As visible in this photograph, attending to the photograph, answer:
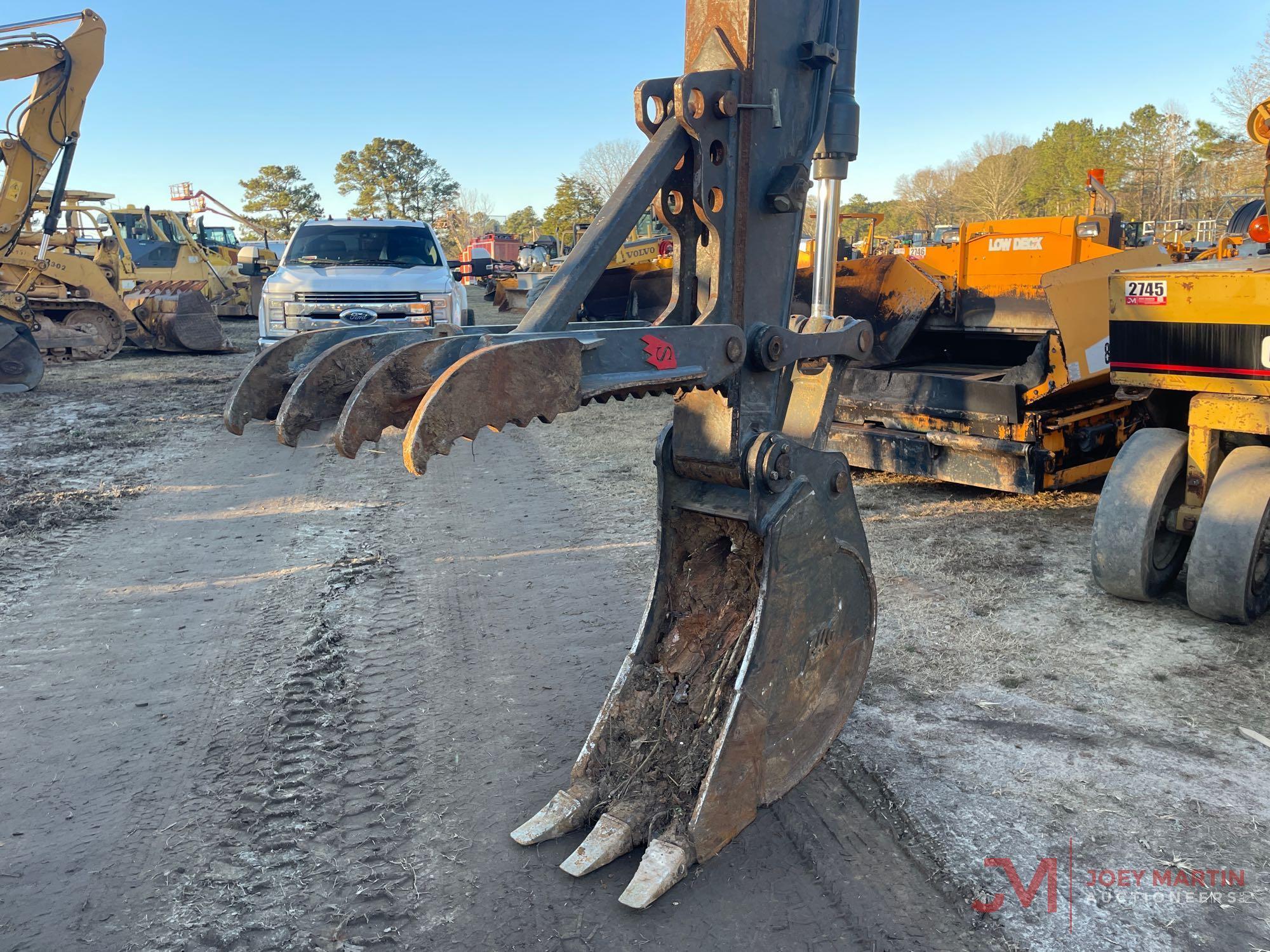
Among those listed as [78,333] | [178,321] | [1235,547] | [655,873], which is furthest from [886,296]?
[178,321]

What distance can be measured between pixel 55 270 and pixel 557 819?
15.3 meters

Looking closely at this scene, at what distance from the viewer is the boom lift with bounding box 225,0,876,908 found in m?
2.52

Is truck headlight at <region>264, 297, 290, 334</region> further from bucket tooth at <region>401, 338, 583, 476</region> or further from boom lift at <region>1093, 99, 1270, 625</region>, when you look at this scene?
bucket tooth at <region>401, 338, 583, 476</region>

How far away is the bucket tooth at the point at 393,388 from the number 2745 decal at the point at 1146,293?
3.92 m

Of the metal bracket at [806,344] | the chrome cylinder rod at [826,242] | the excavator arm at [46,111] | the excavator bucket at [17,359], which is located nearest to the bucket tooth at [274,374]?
the metal bracket at [806,344]

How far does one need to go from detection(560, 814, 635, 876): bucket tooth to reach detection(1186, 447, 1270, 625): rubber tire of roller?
10.8 ft

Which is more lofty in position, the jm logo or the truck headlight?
the truck headlight

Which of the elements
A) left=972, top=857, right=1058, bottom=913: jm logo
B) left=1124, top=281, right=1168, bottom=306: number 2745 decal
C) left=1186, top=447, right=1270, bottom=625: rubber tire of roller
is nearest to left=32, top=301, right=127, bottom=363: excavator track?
left=1124, top=281, right=1168, bottom=306: number 2745 decal

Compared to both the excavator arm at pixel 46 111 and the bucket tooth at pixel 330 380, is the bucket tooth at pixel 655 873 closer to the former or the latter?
the bucket tooth at pixel 330 380

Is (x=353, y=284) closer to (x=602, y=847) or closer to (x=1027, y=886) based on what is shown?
(x=602, y=847)

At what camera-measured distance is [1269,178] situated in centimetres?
582

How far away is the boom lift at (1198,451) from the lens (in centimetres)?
442

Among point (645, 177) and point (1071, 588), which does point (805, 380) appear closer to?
point (645, 177)

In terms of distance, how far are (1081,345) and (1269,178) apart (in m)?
1.54
